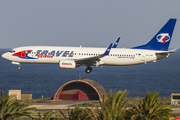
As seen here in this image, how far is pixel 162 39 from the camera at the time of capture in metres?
66.7

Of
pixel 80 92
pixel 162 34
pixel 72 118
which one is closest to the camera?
pixel 72 118

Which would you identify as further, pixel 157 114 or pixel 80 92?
pixel 80 92

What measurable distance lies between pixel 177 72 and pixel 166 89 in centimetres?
6024

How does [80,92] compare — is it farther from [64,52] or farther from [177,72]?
[177,72]

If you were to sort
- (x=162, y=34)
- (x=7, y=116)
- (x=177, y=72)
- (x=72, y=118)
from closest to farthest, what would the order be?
1. (x=7, y=116)
2. (x=72, y=118)
3. (x=162, y=34)
4. (x=177, y=72)

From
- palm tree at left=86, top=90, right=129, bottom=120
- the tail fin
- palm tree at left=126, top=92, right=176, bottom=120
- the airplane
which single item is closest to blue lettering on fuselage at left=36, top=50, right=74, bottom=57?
the airplane

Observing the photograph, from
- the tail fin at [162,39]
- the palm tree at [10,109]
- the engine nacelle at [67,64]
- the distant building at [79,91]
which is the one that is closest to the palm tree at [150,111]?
the palm tree at [10,109]

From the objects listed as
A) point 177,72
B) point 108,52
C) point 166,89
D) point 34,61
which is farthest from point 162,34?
point 177,72

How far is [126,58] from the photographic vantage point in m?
62.4

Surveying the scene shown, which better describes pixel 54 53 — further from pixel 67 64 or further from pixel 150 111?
pixel 150 111

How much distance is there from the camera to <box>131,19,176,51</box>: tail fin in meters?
65.6

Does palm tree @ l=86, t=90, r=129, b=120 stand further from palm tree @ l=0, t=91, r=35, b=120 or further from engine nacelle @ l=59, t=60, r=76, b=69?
engine nacelle @ l=59, t=60, r=76, b=69

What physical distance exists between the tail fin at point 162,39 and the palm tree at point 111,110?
3606 cm

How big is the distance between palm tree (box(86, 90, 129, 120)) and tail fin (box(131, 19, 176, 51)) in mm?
36060
